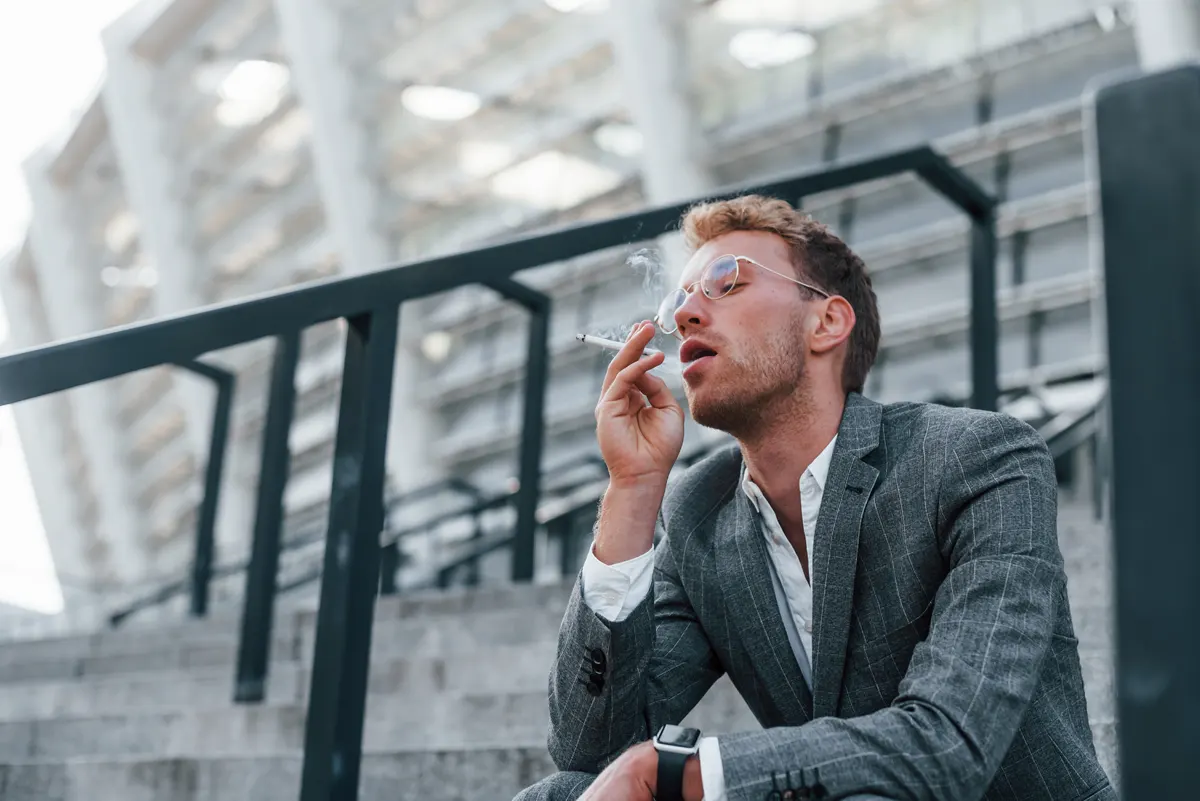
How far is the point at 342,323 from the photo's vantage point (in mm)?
2381

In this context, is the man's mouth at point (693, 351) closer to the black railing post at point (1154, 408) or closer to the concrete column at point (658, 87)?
the black railing post at point (1154, 408)

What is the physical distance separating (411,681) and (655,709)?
164cm

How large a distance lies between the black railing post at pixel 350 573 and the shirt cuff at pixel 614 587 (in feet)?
1.33

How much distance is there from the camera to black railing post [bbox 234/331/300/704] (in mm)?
3922

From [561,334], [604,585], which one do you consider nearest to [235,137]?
[561,334]

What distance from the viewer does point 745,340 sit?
2.21 metres

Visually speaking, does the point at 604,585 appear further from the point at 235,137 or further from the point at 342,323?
the point at 235,137

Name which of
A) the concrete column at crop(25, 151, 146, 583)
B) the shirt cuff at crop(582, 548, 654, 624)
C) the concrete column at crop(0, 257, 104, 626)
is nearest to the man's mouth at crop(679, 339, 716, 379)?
the shirt cuff at crop(582, 548, 654, 624)

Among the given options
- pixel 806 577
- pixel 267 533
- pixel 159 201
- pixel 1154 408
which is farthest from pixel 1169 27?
pixel 159 201

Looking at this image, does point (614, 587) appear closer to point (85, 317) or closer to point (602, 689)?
point (602, 689)

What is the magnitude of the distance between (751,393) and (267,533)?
93.0 inches

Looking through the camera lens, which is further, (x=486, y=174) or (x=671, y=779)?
(x=486, y=174)

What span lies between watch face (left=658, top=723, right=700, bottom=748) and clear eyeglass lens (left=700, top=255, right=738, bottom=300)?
78 cm

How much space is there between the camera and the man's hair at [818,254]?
230 centimetres
